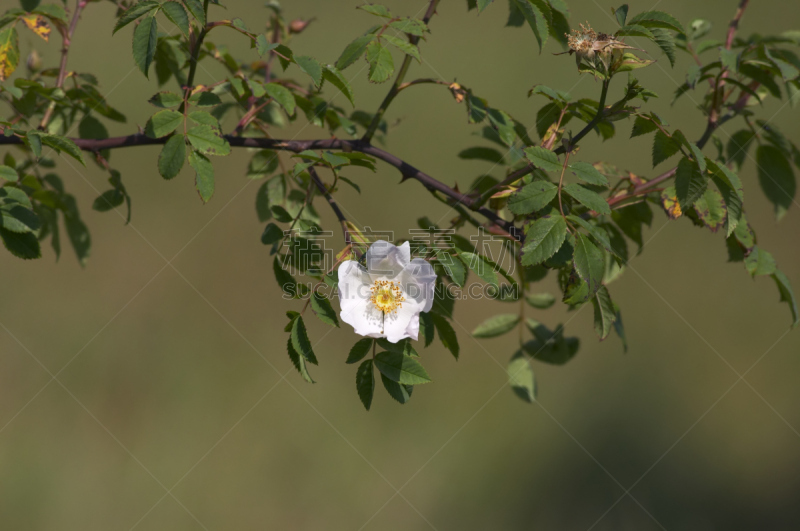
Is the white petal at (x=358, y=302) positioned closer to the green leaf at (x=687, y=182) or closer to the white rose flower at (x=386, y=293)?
the white rose flower at (x=386, y=293)

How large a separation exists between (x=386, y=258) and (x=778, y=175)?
1.04 meters

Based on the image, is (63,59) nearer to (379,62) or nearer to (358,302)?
(379,62)

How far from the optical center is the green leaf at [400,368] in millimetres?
1049

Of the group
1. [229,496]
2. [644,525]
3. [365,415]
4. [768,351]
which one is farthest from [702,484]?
[229,496]

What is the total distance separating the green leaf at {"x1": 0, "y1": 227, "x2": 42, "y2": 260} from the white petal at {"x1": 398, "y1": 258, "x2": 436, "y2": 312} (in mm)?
611

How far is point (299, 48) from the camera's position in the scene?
4.00 meters

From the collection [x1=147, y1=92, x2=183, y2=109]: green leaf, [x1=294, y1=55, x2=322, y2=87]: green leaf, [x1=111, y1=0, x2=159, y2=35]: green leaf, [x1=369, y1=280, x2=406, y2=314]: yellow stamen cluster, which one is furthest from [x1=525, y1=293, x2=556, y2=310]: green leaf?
[x1=111, y1=0, x2=159, y2=35]: green leaf

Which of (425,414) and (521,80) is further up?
(521,80)

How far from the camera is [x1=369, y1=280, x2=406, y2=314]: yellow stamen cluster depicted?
112 cm

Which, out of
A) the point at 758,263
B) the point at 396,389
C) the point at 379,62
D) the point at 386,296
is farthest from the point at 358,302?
the point at 758,263

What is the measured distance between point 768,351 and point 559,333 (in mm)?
2332

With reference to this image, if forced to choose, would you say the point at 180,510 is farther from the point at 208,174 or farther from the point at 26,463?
the point at 208,174

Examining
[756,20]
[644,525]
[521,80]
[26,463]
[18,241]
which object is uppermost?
[756,20]

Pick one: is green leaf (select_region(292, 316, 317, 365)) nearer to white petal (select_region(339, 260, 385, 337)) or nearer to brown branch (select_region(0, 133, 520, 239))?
white petal (select_region(339, 260, 385, 337))
